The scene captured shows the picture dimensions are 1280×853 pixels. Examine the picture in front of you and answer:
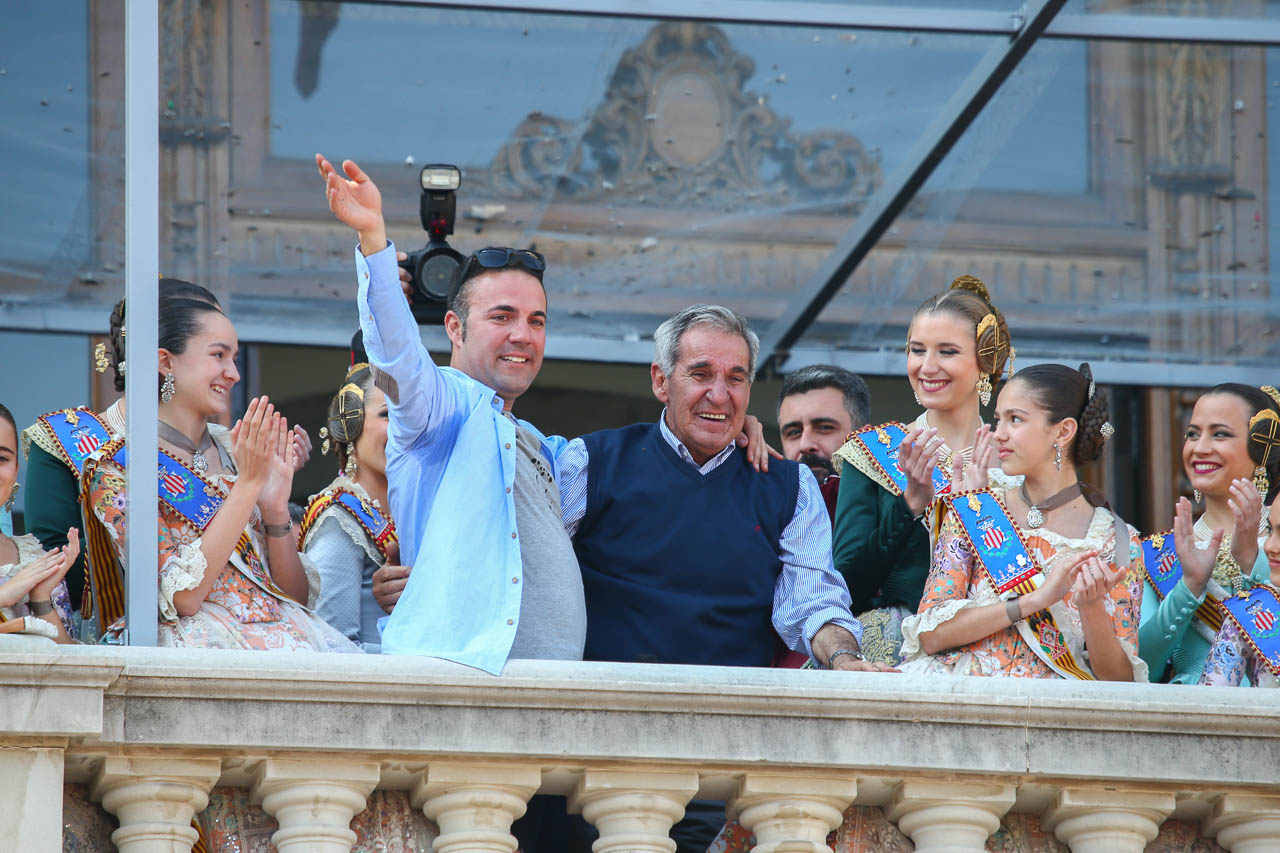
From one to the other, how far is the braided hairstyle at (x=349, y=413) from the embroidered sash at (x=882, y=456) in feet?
3.88

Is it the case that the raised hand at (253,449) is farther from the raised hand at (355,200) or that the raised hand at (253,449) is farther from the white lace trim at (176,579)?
the raised hand at (355,200)

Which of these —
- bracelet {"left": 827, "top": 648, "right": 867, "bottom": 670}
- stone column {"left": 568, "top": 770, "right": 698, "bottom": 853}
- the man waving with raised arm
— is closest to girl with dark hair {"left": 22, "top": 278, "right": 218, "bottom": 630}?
the man waving with raised arm

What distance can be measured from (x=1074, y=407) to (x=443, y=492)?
1.58m

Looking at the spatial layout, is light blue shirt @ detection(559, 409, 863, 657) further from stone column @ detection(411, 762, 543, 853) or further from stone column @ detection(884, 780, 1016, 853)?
stone column @ detection(411, 762, 543, 853)

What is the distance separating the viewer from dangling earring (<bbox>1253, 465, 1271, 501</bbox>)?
5273 mm

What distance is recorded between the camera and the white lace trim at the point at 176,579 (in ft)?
13.2

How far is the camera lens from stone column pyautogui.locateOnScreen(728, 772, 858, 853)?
3245 mm

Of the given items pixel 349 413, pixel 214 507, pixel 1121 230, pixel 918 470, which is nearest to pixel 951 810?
pixel 918 470

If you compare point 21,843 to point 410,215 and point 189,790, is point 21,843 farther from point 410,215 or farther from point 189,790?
point 410,215

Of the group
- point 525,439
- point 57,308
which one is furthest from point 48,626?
point 57,308

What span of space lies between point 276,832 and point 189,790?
6.6 inches

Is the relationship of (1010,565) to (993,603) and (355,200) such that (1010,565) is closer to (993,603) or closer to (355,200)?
(993,603)

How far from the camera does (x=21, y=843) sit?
341cm

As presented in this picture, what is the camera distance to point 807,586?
4469 millimetres
